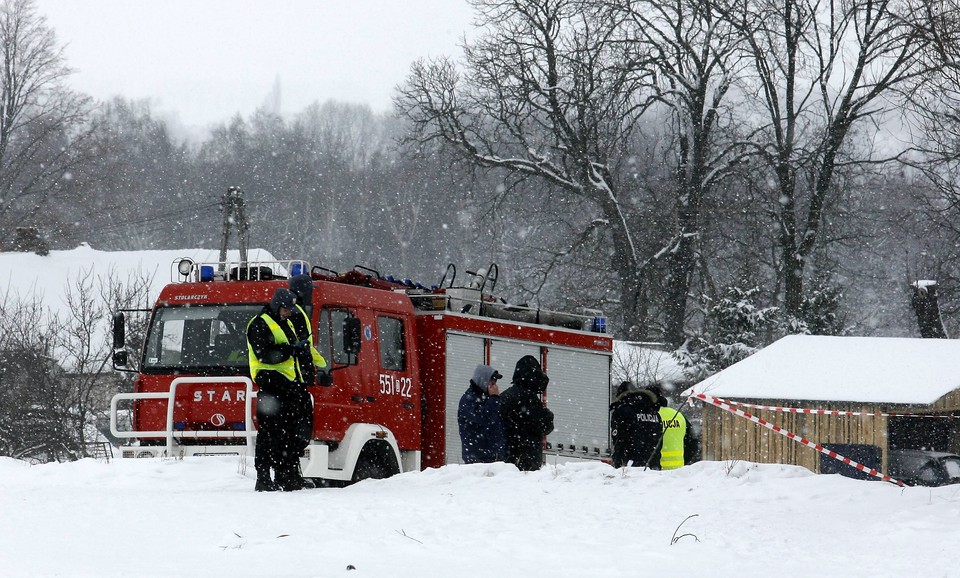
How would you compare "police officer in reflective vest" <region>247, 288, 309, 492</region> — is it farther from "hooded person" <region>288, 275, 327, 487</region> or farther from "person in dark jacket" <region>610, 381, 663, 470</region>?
"person in dark jacket" <region>610, 381, 663, 470</region>

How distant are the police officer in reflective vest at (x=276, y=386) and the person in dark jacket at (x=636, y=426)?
3898 mm

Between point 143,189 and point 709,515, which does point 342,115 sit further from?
point 709,515

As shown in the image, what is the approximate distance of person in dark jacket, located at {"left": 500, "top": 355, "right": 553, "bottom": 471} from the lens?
41.4 feet

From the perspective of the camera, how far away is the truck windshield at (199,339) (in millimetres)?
13438

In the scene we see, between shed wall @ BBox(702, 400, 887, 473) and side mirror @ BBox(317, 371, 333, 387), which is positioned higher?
Result: side mirror @ BBox(317, 371, 333, 387)

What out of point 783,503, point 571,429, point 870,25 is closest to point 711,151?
point 870,25

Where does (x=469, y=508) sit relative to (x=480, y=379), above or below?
below

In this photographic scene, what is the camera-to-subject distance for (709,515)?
8836 mm

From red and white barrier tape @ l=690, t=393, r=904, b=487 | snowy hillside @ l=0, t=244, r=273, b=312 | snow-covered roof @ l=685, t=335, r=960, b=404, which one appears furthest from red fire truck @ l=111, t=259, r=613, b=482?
snowy hillside @ l=0, t=244, r=273, b=312

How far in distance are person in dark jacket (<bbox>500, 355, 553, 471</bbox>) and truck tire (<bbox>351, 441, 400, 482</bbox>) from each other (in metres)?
1.74

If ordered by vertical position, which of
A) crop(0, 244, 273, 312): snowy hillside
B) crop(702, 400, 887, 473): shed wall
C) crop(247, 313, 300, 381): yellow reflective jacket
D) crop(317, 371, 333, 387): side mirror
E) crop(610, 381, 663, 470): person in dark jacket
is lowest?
crop(702, 400, 887, 473): shed wall

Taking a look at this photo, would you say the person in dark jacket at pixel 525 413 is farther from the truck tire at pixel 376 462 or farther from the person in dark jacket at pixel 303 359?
the person in dark jacket at pixel 303 359

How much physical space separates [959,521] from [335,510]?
3.94 meters

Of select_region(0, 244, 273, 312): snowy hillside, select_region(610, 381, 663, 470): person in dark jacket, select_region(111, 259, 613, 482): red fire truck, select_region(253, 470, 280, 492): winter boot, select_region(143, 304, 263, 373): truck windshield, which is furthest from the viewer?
select_region(0, 244, 273, 312): snowy hillside
